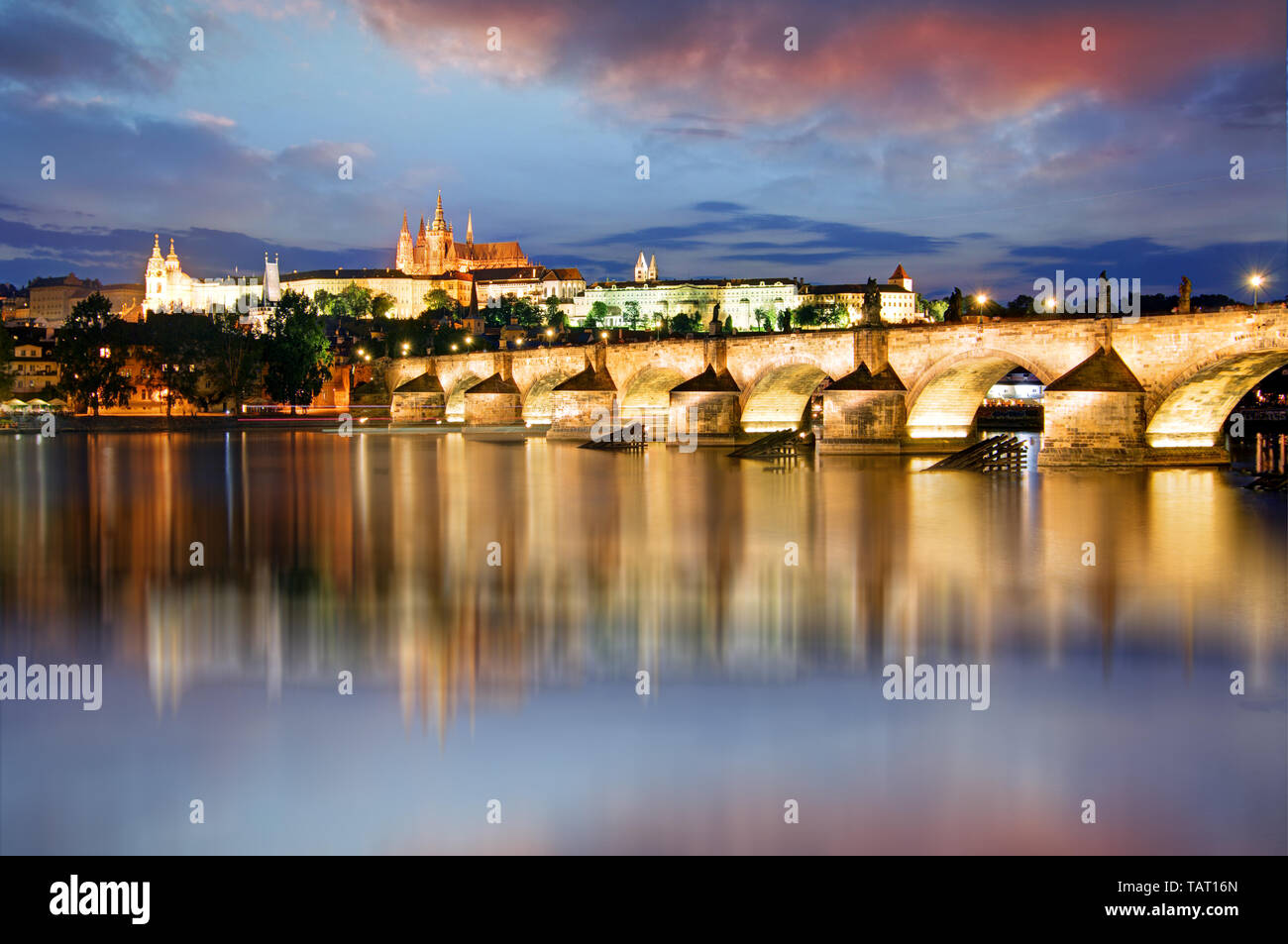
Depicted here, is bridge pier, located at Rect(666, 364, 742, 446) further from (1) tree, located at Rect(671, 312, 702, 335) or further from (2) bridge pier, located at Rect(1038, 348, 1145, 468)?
(1) tree, located at Rect(671, 312, 702, 335)

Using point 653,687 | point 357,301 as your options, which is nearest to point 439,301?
point 357,301

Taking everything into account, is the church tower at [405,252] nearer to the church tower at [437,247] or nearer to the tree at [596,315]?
the church tower at [437,247]

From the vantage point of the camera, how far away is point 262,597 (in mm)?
10266

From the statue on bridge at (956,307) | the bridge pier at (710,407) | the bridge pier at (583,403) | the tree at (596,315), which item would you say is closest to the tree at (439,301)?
the tree at (596,315)

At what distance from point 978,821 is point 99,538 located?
13603mm

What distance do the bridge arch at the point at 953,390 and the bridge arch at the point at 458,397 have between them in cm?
3543

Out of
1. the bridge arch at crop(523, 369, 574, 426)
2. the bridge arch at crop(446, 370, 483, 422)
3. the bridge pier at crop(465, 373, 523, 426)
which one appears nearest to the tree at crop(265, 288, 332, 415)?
the bridge arch at crop(446, 370, 483, 422)

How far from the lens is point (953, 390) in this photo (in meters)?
33.3

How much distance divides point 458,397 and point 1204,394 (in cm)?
4682

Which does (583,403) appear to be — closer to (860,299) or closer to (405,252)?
(860,299)

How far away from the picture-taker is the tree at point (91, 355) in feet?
209

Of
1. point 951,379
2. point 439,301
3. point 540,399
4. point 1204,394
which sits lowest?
point 1204,394

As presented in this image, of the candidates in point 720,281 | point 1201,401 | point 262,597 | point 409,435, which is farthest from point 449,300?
point 262,597
